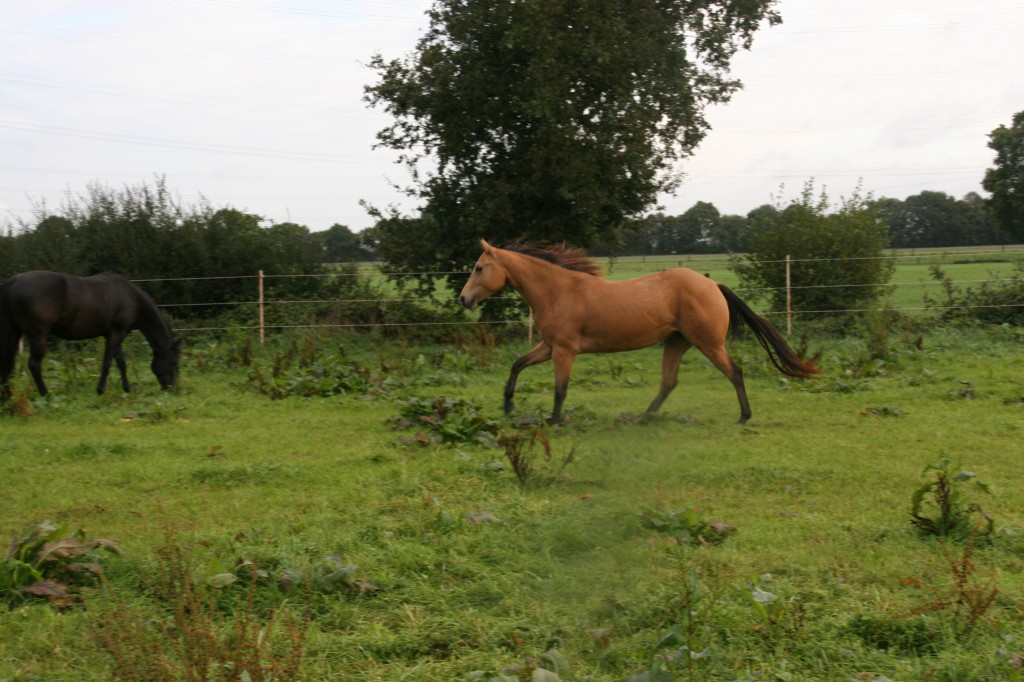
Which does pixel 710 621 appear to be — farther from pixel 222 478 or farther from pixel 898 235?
pixel 898 235

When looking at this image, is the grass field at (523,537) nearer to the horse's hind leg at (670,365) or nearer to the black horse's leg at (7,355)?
the horse's hind leg at (670,365)

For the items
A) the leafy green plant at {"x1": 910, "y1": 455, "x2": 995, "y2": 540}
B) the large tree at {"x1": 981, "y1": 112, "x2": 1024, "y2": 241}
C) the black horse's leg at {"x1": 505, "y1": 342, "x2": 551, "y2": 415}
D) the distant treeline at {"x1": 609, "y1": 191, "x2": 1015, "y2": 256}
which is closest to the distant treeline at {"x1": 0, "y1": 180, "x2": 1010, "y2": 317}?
the black horse's leg at {"x1": 505, "y1": 342, "x2": 551, "y2": 415}

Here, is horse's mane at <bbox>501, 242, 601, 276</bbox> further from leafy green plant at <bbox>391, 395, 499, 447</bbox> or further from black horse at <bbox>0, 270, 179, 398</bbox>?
black horse at <bbox>0, 270, 179, 398</bbox>

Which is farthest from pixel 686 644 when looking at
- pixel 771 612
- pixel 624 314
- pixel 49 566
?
pixel 624 314

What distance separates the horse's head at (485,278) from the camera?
962cm

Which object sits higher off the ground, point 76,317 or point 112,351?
point 76,317

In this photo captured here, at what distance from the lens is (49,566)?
171 inches

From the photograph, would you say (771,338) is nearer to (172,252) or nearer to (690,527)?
(690,527)

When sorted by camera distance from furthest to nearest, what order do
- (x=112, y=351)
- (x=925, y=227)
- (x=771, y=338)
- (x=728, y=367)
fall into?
(x=925, y=227) → (x=112, y=351) → (x=771, y=338) → (x=728, y=367)

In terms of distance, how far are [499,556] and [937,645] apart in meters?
2.09

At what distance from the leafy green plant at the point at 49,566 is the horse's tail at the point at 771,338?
683cm

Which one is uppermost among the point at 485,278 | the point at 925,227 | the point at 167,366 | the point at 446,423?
the point at 925,227

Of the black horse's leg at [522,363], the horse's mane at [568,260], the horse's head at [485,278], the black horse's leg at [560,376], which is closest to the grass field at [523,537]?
the black horse's leg at [560,376]

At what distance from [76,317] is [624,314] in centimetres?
688
